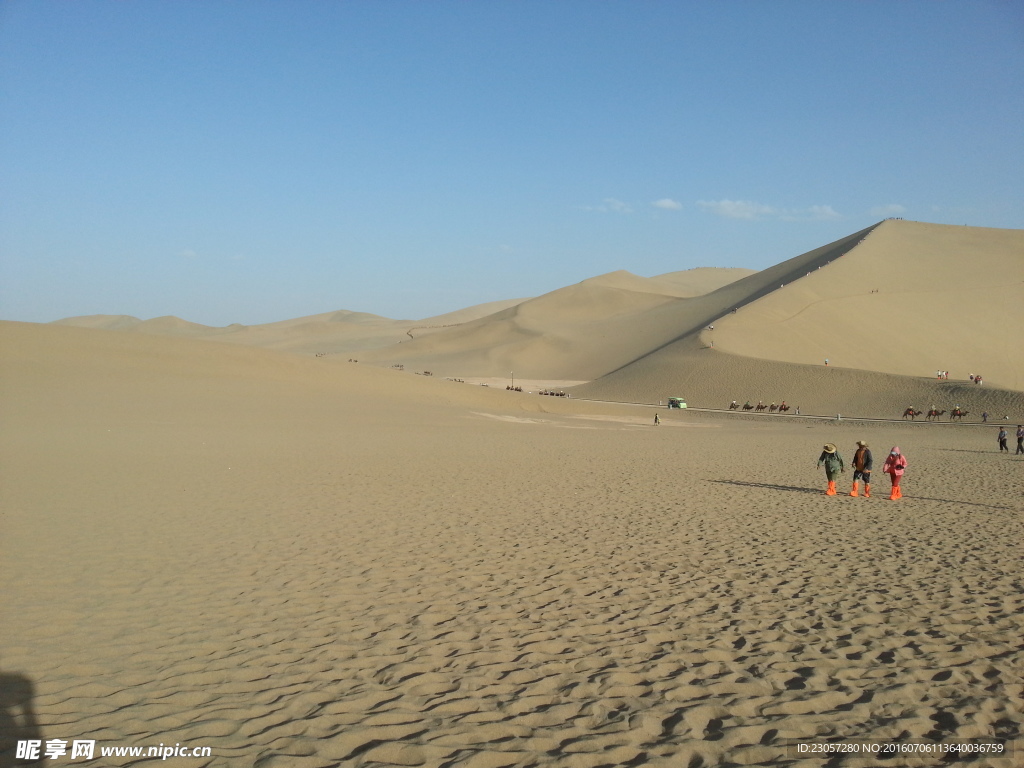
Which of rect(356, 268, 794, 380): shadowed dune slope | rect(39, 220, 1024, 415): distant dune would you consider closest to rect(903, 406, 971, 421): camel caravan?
rect(39, 220, 1024, 415): distant dune

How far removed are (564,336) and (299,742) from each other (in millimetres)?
115674

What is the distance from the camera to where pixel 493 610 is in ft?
23.1

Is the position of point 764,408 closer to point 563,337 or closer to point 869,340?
point 869,340

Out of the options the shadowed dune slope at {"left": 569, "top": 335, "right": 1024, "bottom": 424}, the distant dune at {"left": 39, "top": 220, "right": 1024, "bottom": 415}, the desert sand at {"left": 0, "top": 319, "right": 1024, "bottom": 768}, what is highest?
the distant dune at {"left": 39, "top": 220, "right": 1024, "bottom": 415}

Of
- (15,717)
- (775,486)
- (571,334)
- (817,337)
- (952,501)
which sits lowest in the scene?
(952,501)

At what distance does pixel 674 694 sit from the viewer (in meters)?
5.14

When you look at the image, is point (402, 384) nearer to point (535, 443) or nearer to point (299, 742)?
point (535, 443)

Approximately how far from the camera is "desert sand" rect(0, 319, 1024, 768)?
15.3ft

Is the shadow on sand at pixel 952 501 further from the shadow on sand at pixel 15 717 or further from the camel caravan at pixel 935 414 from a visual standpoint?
the camel caravan at pixel 935 414

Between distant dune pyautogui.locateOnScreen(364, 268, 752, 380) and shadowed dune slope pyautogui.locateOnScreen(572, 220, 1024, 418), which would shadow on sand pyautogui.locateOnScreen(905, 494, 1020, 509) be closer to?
shadowed dune slope pyautogui.locateOnScreen(572, 220, 1024, 418)

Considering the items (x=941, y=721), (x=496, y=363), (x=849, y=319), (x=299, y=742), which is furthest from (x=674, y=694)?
(x=496, y=363)

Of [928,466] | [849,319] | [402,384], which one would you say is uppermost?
[849,319]

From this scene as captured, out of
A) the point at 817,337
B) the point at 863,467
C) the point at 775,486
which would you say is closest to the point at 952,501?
the point at 863,467

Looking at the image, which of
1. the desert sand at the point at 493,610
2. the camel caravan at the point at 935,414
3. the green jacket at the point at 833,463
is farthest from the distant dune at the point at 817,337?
the desert sand at the point at 493,610
